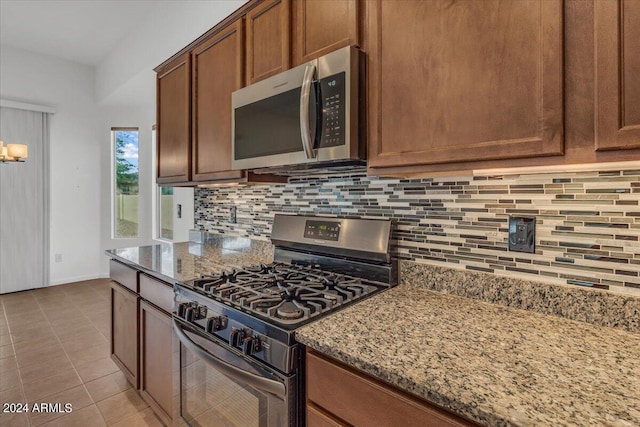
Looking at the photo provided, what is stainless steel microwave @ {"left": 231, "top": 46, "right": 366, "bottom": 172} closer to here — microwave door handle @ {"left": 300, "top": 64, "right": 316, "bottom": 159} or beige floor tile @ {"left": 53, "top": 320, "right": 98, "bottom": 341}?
microwave door handle @ {"left": 300, "top": 64, "right": 316, "bottom": 159}

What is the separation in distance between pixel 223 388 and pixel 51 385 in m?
1.83

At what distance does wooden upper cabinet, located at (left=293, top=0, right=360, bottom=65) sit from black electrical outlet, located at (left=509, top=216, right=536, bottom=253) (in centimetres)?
86

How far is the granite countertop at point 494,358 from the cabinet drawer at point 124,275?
1424 mm

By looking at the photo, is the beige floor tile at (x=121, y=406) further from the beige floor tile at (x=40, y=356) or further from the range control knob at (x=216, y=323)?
the range control knob at (x=216, y=323)

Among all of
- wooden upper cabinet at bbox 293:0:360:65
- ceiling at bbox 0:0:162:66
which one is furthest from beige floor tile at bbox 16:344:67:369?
ceiling at bbox 0:0:162:66

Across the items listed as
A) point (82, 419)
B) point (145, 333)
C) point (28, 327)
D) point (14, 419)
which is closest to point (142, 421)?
point (82, 419)

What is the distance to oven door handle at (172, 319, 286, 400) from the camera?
0.95m

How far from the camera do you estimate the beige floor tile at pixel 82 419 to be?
1.82 meters

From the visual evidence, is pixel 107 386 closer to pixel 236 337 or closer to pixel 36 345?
pixel 36 345

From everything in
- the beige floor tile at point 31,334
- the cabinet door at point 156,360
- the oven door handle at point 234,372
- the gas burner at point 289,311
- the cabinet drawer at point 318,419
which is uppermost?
the gas burner at point 289,311

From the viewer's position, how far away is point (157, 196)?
4691 mm

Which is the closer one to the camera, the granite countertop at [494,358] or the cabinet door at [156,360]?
the granite countertop at [494,358]

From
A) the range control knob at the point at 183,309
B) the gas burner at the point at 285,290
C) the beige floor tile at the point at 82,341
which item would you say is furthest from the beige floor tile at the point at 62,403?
the gas burner at the point at 285,290

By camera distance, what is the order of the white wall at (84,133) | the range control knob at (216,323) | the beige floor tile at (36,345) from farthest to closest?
1. the white wall at (84,133)
2. the beige floor tile at (36,345)
3. the range control knob at (216,323)
